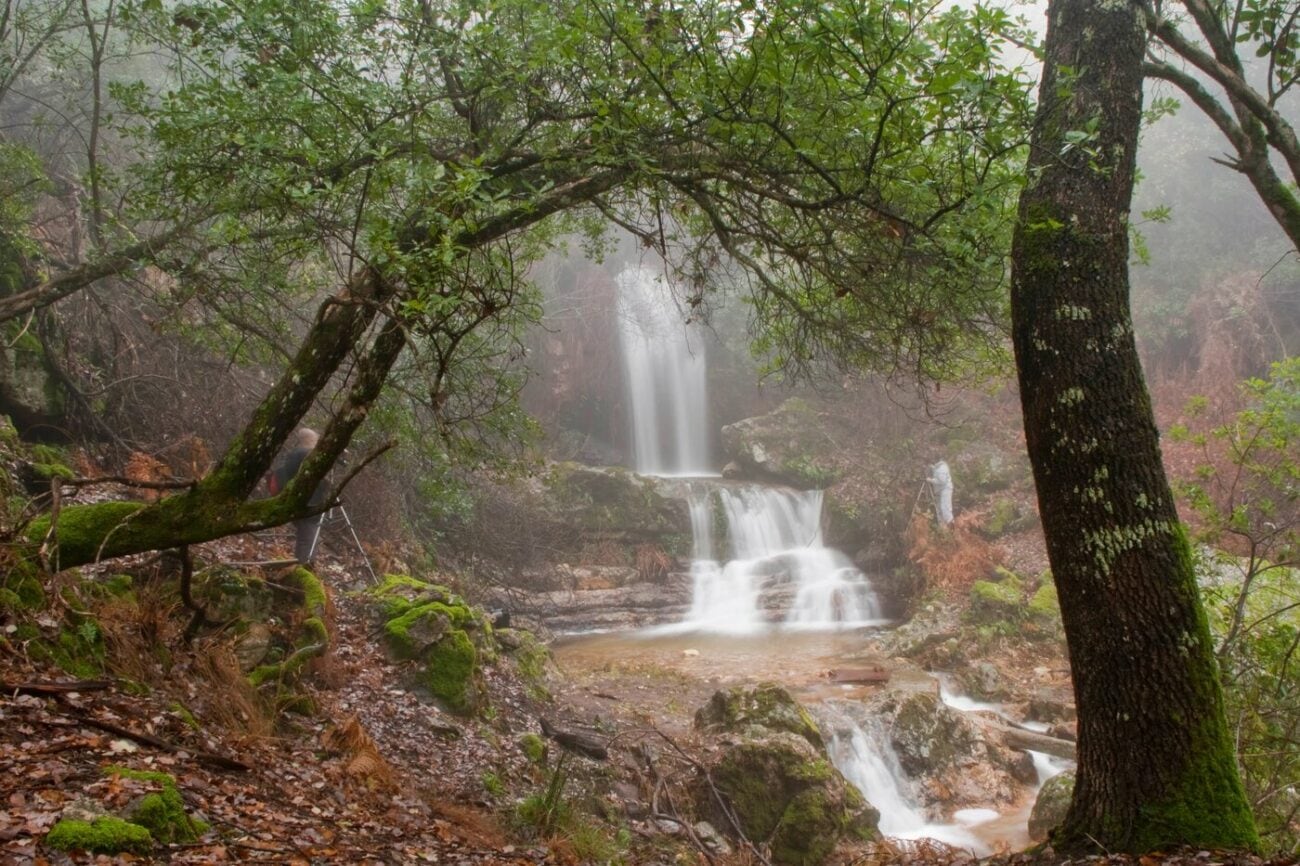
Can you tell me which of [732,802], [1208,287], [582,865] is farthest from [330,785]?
[1208,287]

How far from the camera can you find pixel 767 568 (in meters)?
18.5

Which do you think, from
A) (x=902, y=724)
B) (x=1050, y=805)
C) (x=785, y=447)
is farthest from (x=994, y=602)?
(x=785, y=447)

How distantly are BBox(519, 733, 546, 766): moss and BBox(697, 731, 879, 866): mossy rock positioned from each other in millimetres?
1527

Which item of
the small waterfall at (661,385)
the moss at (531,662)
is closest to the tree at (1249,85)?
the moss at (531,662)

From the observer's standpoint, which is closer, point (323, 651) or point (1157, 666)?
point (1157, 666)

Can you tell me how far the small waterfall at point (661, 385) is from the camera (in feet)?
83.3

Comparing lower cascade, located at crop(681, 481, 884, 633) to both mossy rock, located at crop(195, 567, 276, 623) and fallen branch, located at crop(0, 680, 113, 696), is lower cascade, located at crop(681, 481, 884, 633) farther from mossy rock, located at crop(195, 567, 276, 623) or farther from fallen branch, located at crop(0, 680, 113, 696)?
fallen branch, located at crop(0, 680, 113, 696)

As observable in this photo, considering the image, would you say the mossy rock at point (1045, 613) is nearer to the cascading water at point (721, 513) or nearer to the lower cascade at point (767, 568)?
the lower cascade at point (767, 568)

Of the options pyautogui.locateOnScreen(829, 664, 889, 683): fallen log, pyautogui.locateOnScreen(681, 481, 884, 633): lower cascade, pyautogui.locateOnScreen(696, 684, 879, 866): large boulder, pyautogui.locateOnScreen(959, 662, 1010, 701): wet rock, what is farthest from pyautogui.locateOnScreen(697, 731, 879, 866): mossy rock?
pyautogui.locateOnScreen(681, 481, 884, 633): lower cascade

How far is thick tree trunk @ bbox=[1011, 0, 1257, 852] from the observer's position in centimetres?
331

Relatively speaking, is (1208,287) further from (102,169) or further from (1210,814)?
(102,169)

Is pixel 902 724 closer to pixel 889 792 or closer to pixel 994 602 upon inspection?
pixel 889 792

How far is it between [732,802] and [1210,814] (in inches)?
185

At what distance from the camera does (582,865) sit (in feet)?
16.6
